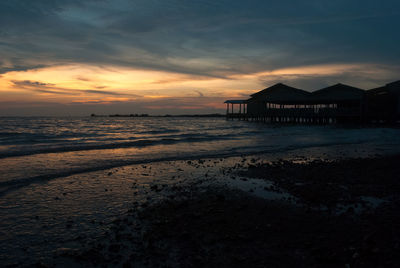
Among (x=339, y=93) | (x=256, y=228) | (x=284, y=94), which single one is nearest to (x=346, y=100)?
(x=339, y=93)

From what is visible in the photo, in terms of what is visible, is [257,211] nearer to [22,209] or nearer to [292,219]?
[292,219]

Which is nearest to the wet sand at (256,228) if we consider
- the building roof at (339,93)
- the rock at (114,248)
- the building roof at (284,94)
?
the rock at (114,248)

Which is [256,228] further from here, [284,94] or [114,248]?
[284,94]

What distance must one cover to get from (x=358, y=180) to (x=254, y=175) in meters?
3.17

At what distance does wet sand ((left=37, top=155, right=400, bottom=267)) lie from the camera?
3.69 m

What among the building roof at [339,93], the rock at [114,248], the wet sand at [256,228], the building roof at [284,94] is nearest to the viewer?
the wet sand at [256,228]

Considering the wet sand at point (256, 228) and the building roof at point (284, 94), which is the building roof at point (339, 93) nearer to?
the building roof at point (284, 94)

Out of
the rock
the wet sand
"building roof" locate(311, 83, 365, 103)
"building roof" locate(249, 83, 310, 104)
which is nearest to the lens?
the wet sand

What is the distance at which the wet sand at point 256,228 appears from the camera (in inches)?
145

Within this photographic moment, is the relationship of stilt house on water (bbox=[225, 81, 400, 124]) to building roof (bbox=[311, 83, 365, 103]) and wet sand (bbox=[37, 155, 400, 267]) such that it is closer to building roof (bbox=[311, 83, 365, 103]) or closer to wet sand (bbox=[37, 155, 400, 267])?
building roof (bbox=[311, 83, 365, 103])

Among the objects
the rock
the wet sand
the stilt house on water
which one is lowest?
the rock

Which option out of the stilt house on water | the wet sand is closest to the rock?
the wet sand

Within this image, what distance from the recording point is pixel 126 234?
14.9ft

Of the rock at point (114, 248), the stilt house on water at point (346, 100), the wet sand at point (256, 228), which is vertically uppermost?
the stilt house on water at point (346, 100)
